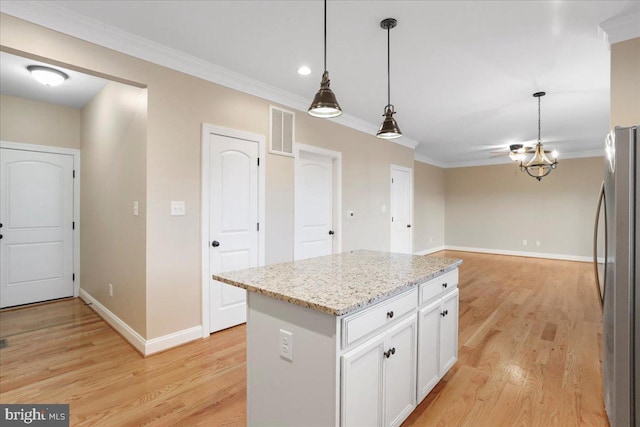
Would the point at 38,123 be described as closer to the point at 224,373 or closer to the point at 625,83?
the point at 224,373

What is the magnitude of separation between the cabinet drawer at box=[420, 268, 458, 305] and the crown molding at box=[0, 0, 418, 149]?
8.96 feet

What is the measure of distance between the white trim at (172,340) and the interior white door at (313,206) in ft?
4.96

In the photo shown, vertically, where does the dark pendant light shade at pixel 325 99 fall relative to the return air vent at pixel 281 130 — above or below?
below

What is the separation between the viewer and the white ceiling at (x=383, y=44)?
2230 millimetres

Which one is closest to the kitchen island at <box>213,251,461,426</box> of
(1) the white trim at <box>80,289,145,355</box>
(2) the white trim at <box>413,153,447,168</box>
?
(1) the white trim at <box>80,289,145,355</box>

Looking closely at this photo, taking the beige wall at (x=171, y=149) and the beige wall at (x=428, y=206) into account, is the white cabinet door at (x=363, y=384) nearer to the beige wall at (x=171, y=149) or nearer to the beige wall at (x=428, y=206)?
the beige wall at (x=171, y=149)

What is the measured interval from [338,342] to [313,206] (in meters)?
3.11

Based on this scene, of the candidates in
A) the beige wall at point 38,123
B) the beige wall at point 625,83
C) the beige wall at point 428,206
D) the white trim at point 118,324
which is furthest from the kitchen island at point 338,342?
the beige wall at point 428,206

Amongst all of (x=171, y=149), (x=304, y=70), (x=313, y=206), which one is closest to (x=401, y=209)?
(x=313, y=206)

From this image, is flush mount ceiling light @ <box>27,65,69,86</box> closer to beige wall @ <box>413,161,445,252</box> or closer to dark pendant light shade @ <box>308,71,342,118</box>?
dark pendant light shade @ <box>308,71,342,118</box>

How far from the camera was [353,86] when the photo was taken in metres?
3.68

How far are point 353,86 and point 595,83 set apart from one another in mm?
2707

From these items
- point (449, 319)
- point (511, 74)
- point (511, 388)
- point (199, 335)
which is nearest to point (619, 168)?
point (449, 319)

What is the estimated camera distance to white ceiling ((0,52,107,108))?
312 centimetres
